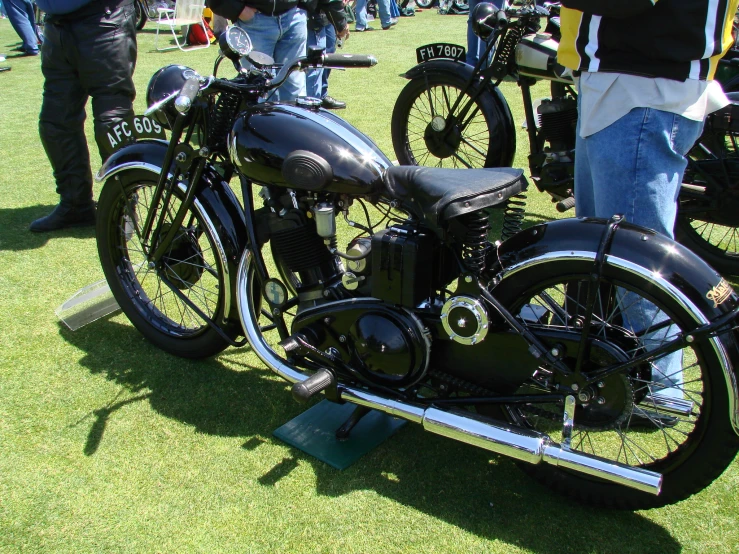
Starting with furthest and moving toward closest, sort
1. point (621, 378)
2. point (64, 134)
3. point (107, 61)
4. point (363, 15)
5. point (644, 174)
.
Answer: point (363, 15) < point (64, 134) < point (107, 61) < point (644, 174) < point (621, 378)

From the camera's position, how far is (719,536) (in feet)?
6.86

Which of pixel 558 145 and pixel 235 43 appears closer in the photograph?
pixel 235 43

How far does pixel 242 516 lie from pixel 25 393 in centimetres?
128

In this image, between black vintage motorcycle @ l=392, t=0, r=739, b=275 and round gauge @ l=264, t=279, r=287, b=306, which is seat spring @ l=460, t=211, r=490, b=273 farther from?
black vintage motorcycle @ l=392, t=0, r=739, b=275

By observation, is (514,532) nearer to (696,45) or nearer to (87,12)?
(696,45)

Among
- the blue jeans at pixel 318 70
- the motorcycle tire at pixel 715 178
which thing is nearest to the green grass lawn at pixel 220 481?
the motorcycle tire at pixel 715 178

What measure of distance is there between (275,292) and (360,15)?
42.8 feet

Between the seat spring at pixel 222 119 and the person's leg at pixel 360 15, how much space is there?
12.6 m

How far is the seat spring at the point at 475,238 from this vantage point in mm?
2084

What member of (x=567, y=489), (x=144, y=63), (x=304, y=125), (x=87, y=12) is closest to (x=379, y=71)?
(x=144, y=63)

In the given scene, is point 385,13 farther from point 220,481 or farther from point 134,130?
point 220,481

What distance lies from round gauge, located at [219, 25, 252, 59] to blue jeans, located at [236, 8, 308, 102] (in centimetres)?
218

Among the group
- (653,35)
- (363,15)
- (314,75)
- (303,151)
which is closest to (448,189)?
(303,151)

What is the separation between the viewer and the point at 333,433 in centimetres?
261
